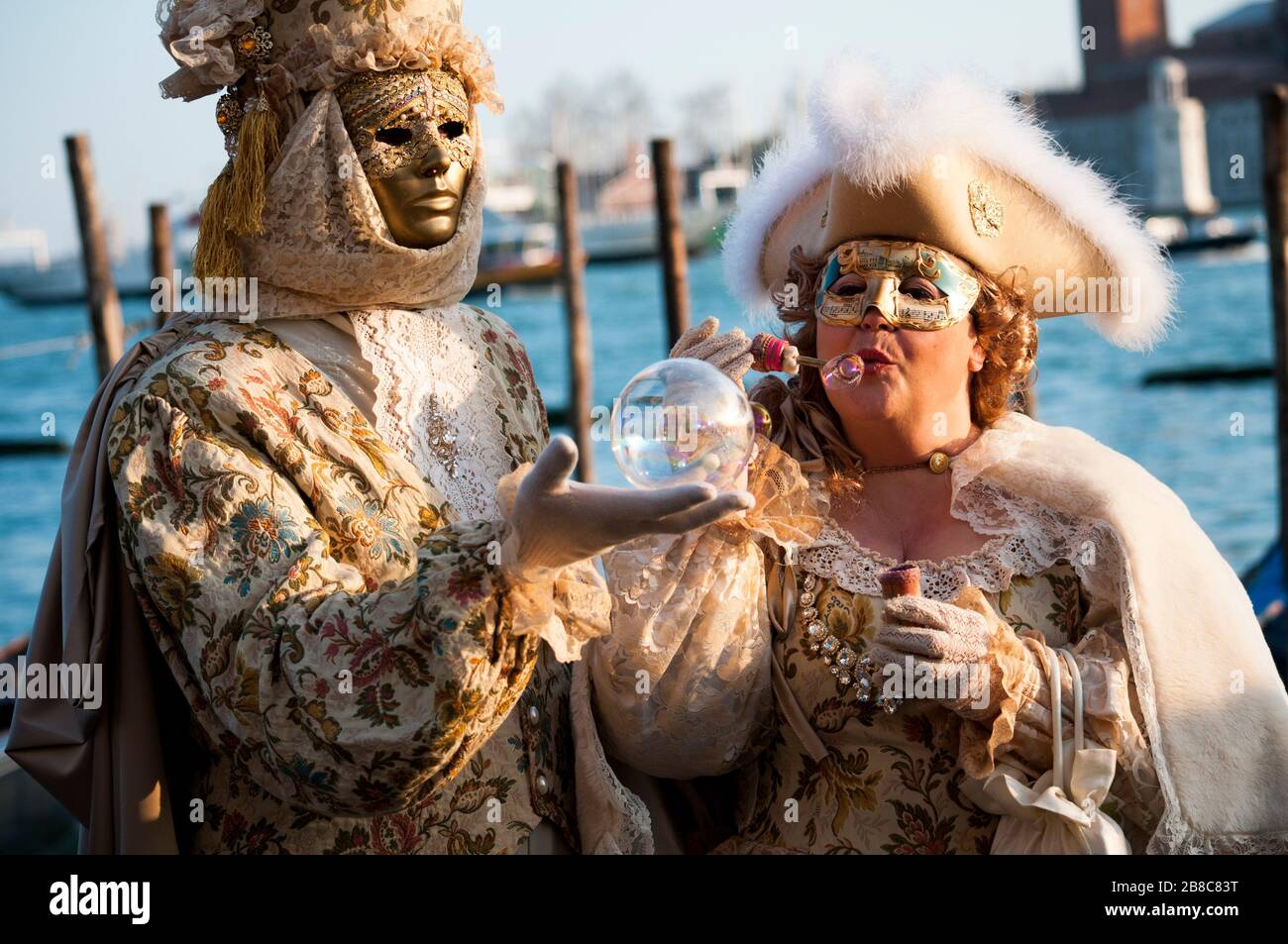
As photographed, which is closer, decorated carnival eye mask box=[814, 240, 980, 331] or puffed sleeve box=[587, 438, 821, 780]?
puffed sleeve box=[587, 438, 821, 780]

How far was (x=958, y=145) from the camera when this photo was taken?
9.62ft

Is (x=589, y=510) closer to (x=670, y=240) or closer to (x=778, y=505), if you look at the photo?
(x=778, y=505)

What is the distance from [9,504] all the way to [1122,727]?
20897mm

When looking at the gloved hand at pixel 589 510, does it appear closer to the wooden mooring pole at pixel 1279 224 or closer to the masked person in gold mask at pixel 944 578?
the masked person in gold mask at pixel 944 578

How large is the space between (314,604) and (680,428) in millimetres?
593

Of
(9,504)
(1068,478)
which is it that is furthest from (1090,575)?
(9,504)

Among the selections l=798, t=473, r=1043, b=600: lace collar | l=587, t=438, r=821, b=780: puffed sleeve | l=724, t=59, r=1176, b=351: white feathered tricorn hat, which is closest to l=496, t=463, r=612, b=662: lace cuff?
l=587, t=438, r=821, b=780: puffed sleeve

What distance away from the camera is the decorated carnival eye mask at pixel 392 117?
2.76 meters

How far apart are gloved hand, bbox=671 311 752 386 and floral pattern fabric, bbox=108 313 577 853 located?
515 millimetres

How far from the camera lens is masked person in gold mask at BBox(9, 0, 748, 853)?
231 cm

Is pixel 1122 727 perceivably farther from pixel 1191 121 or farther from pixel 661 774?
pixel 1191 121

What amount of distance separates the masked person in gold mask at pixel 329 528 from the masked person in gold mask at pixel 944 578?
0.99 ft

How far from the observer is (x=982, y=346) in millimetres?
3039

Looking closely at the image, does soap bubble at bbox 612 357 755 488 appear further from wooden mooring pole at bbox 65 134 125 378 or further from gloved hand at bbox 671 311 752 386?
wooden mooring pole at bbox 65 134 125 378
